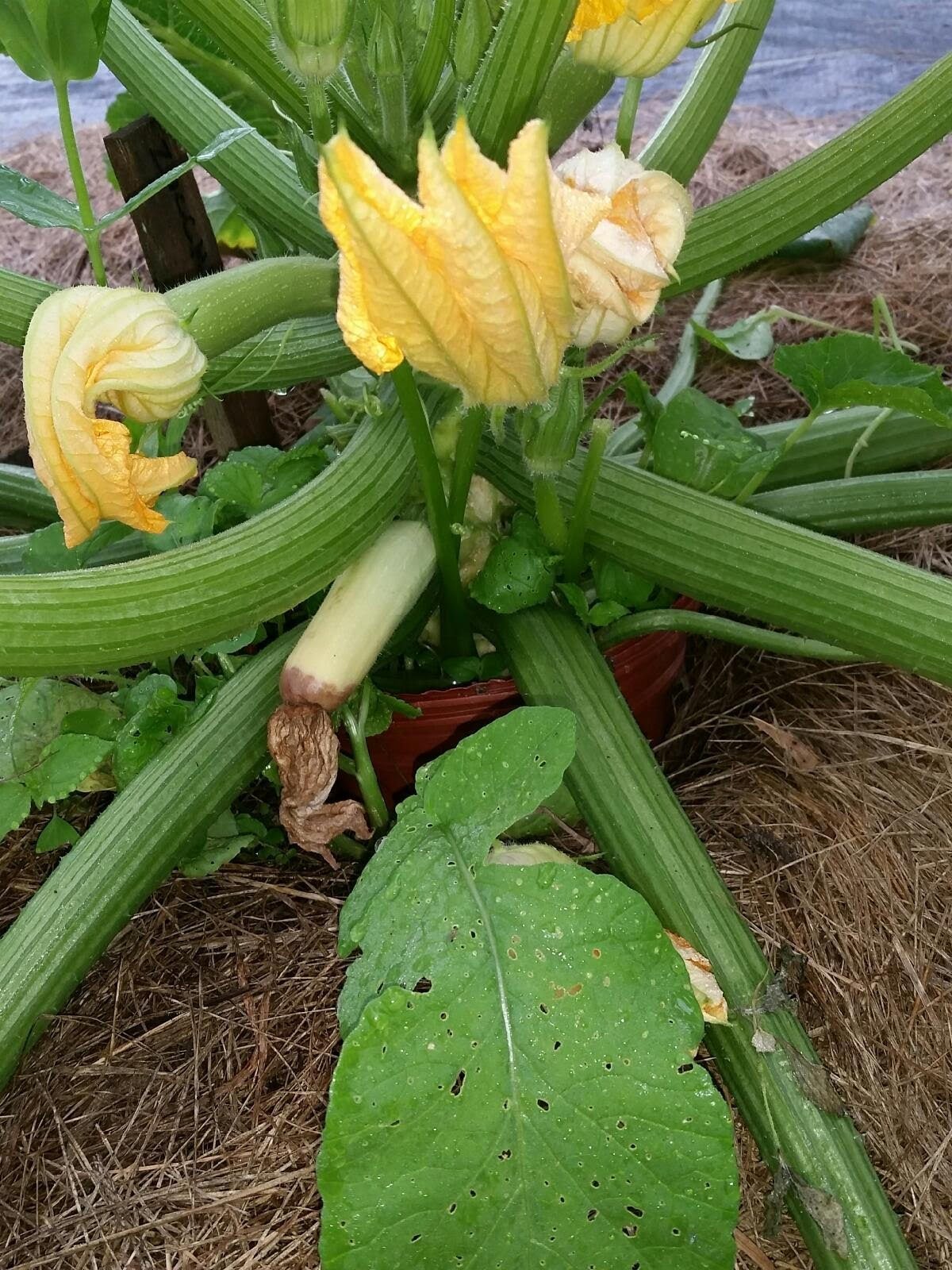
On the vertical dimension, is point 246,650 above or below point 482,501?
below

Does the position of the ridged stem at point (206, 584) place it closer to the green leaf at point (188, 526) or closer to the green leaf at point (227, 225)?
the green leaf at point (188, 526)

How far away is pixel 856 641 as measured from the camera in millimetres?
1141

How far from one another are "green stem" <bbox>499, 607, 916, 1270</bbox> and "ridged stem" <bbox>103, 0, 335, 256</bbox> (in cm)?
56

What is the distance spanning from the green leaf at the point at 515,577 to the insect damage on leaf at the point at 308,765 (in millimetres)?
224

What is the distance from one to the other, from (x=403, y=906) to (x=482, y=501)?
1.83 feet

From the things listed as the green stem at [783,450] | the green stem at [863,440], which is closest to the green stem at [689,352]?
the green stem at [863,440]

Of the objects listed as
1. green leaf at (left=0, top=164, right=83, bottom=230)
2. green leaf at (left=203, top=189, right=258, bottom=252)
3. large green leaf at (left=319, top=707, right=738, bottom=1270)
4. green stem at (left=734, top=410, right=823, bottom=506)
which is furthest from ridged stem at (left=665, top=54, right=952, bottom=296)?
green leaf at (left=203, top=189, right=258, bottom=252)

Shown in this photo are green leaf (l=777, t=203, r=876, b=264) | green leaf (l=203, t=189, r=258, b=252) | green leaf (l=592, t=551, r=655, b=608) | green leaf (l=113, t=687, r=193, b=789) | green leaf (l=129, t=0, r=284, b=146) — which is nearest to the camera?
green leaf (l=113, t=687, r=193, b=789)

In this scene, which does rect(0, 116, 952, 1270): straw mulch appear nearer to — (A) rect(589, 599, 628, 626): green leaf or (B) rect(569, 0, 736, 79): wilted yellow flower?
(A) rect(589, 599, 628, 626): green leaf

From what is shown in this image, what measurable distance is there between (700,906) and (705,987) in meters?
0.10

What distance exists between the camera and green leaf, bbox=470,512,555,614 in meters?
1.25

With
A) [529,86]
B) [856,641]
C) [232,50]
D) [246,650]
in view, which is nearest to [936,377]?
[856,641]

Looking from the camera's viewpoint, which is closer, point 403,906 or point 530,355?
point 530,355

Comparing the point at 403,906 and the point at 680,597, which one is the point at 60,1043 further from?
the point at 680,597
